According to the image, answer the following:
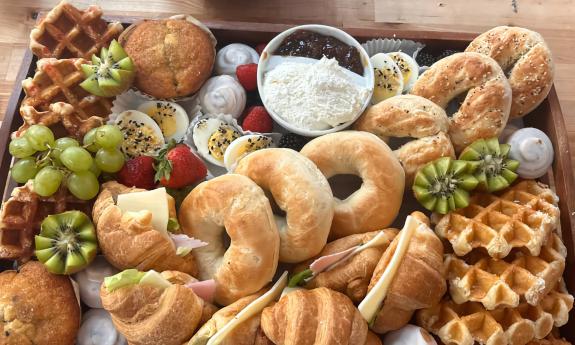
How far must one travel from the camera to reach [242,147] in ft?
7.12

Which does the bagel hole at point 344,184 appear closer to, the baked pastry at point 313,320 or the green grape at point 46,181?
the baked pastry at point 313,320

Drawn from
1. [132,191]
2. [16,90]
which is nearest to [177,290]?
[132,191]

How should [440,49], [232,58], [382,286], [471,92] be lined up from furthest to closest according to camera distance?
[440,49]
[232,58]
[471,92]
[382,286]

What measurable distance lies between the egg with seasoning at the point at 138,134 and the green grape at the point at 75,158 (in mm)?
266

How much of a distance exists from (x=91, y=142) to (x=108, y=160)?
0.09 metres

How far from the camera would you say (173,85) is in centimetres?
221

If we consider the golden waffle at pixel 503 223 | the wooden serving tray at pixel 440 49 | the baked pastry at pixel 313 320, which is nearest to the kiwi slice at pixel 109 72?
the wooden serving tray at pixel 440 49

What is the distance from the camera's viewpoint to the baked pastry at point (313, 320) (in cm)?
166

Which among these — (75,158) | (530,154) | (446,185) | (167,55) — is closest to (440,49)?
(530,154)

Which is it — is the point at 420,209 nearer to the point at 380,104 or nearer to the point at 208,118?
the point at 380,104

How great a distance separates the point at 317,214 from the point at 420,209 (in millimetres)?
564

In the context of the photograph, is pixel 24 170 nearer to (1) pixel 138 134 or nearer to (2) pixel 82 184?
(2) pixel 82 184

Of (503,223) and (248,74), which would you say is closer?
(503,223)

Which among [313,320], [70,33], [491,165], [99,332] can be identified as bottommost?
[99,332]
